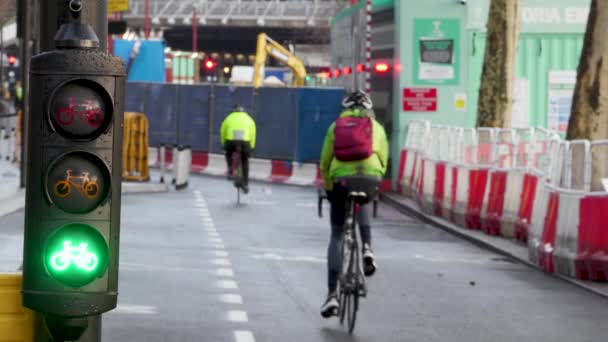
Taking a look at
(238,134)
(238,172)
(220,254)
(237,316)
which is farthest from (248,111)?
(237,316)

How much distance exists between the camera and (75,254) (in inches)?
194

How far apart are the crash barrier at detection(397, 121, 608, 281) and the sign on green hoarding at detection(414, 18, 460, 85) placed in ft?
4.21

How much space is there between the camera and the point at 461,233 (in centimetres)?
2161

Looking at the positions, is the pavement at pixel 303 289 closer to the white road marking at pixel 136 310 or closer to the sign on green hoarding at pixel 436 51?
the white road marking at pixel 136 310

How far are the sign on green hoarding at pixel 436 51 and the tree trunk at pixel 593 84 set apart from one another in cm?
1211

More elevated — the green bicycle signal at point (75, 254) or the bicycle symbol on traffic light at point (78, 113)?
the bicycle symbol on traffic light at point (78, 113)

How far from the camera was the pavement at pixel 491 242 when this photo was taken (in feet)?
50.3

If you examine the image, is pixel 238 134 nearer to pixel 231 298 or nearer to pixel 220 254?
pixel 220 254

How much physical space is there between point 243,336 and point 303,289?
3.38 meters

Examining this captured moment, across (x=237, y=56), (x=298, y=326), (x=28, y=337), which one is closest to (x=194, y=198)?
(x=298, y=326)

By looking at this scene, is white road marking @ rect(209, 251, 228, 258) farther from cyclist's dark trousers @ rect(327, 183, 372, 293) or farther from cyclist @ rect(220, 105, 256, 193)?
cyclist @ rect(220, 105, 256, 193)

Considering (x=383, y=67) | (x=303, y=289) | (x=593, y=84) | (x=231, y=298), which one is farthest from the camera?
(x=383, y=67)

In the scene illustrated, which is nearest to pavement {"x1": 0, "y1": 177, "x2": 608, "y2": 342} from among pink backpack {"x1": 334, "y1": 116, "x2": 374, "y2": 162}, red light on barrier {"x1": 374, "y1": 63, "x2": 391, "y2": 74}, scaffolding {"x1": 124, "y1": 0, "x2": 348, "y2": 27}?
pink backpack {"x1": 334, "y1": 116, "x2": 374, "y2": 162}

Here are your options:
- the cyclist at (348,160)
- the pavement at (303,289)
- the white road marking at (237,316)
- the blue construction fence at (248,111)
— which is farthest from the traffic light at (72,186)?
the blue construction fence at (248,111)
